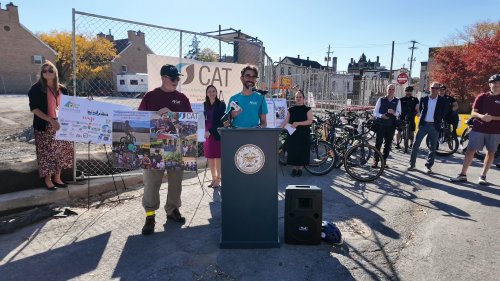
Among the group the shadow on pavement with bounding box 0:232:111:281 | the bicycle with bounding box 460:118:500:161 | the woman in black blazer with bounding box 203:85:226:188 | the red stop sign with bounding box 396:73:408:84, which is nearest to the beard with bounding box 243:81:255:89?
the woman in black blazer with bounding box 203:85:226:188

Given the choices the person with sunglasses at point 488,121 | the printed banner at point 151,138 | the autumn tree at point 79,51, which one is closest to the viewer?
the printed banner at point 151,138

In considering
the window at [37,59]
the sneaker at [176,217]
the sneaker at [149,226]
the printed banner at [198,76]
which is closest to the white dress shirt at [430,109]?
the printed banner at [198,76]

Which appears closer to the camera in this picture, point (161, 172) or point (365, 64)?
point (161, 172)

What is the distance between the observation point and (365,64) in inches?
3140

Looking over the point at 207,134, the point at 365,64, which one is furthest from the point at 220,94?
the point at 365,64

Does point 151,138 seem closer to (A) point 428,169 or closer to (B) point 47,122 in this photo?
(B) point 47,122

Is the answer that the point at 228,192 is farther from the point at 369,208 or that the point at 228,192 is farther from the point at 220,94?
the point at 220,94

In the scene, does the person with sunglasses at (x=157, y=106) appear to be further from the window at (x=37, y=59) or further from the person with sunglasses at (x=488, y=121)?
the window at (x=37, y=59)

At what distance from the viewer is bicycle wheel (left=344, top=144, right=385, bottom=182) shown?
6449 millimetres

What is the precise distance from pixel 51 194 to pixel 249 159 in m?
3.26

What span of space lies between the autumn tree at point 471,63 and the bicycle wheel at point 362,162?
1750 centimetres

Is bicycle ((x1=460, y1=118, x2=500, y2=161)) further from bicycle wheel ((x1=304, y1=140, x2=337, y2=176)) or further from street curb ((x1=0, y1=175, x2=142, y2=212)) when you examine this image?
street curb ((x1=0, y1=175, x2=142, y2=212))

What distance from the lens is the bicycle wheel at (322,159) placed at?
6898 millimetres

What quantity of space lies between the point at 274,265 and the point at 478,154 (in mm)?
8078
